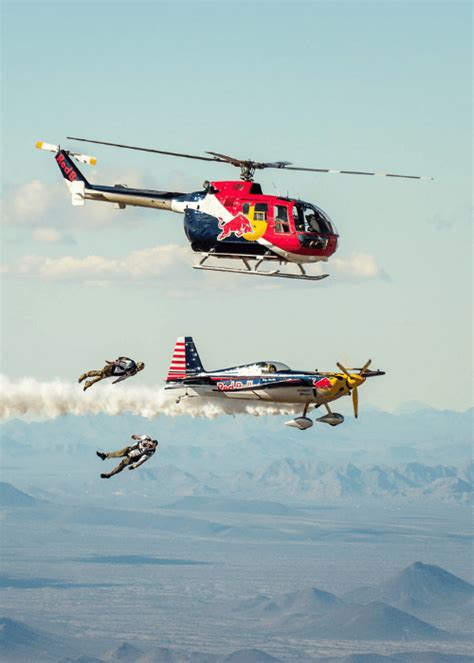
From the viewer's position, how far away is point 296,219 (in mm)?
118688

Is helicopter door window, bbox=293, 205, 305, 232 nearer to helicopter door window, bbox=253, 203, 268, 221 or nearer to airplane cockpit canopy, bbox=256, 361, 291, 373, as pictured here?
helicopter door window, bbox=253, 203, 268, 221

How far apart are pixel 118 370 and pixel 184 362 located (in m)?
16.9

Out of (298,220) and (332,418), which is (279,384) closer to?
(332,418)

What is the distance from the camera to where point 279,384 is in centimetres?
12862

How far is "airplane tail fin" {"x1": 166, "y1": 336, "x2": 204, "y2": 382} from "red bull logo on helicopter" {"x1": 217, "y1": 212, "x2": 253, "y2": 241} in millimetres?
21952

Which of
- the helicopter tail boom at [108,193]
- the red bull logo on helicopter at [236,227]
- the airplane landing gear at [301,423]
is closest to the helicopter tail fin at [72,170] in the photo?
the helicopter tail boom at [108,193]

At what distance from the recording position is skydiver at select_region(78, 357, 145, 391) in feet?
400

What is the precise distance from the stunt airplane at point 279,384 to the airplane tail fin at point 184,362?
6.40ft

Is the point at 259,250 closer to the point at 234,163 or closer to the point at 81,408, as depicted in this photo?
the point at 234,163

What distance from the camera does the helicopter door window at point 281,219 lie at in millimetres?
118250

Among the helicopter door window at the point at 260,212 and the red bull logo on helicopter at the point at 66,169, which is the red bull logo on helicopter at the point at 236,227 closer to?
the helicopter door window at the point at 260,212

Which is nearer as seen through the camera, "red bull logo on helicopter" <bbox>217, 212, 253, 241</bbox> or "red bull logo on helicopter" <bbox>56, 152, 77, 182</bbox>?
"red bull logo on helicopter" <bbox>217, 212, 253, 241</bbox>

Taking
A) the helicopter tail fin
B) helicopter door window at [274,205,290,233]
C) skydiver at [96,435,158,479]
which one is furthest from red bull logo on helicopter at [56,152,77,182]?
skydiver at [96,435,158,479]

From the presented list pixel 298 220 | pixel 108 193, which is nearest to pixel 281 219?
pixel 298 220
